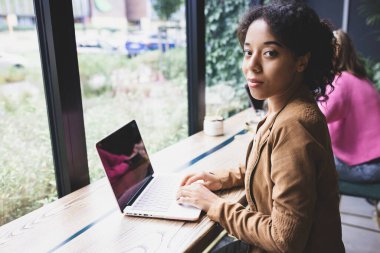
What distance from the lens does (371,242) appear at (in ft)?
7.67

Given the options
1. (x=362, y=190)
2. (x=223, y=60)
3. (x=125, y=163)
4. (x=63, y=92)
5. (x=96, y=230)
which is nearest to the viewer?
(x=96, y=230)

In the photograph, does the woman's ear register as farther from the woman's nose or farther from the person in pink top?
the person in pink top

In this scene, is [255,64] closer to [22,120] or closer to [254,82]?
[254,82]

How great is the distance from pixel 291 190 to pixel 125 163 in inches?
24.8

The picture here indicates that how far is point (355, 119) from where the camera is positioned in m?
2.00

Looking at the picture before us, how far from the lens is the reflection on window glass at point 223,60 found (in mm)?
2645

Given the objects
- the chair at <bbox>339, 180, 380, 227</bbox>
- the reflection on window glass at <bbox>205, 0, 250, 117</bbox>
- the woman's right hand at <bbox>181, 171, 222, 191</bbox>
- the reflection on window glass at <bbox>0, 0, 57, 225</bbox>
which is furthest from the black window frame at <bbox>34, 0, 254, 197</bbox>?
the chair at <bbox>339, 180, 380, 227</bbox>

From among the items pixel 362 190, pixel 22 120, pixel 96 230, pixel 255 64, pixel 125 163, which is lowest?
pixel 362 190

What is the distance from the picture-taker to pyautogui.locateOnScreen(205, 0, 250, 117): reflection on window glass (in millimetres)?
2645

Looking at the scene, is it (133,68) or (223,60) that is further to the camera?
(223,60)

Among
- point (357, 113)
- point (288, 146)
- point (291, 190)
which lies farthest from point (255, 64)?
point (357, 113)

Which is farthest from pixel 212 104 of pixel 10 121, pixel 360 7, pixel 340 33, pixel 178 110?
pixel 360 7

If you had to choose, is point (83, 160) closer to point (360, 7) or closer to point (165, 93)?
point (165, 93)

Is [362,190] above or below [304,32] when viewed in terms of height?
below
